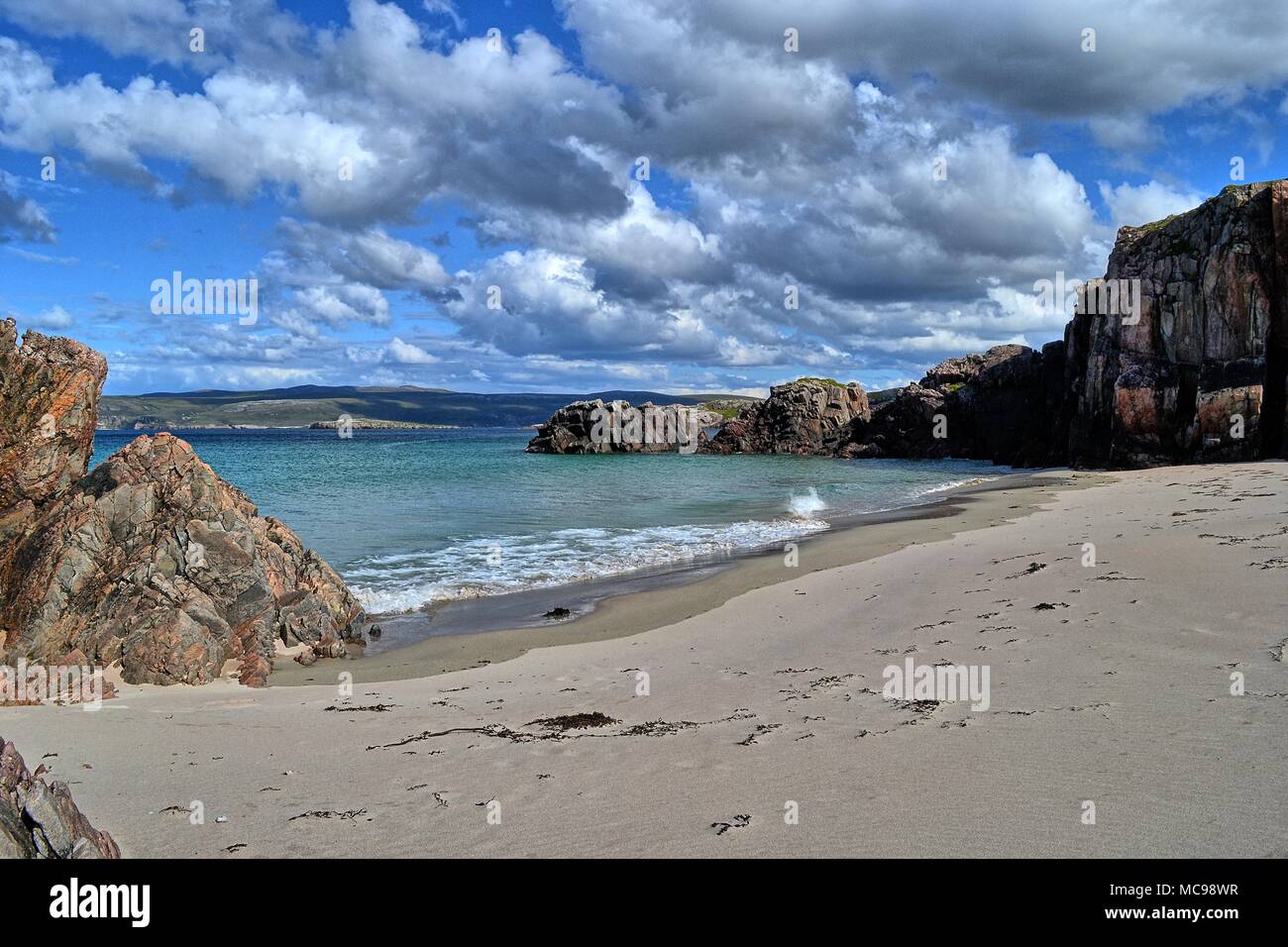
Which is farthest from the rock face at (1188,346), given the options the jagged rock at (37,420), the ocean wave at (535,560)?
the jagged rock at (37,420)

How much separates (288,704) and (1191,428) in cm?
4675

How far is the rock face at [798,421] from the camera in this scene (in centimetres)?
9344

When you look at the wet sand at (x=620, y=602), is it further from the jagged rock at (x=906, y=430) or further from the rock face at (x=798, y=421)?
the rock face at (x=798, y=421)

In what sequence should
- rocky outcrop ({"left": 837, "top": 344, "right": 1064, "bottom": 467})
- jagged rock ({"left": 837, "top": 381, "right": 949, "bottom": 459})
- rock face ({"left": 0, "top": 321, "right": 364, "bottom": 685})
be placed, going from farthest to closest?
jagged rock ({"left": 837, "top": 381, "right": 949, "bottom": 459})
rocky outcrop ({"left": 837, "top": 344, "right": 1064, "bottom": 467})
rock face ({"left": 0, "top": 321, "right": 364, "bottom": 685})

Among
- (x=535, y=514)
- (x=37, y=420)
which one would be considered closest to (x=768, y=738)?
(x=37, y=420)

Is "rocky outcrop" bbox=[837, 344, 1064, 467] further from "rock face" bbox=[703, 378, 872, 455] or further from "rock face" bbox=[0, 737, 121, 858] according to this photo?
"rock face" bbox=[0, 737, 121, 858]

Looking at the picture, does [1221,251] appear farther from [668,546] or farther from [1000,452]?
[668,546]

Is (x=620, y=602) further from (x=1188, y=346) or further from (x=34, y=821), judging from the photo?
(x=1188, y=346)

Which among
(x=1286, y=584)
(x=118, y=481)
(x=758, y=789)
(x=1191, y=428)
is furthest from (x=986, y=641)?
(x=1191, y=428)

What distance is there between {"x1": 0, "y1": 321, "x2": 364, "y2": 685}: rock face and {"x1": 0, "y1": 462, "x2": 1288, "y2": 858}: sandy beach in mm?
928

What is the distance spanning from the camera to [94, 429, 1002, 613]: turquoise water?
1997 cm

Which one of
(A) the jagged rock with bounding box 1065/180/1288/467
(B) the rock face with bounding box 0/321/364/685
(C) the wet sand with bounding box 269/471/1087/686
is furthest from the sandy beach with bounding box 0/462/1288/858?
(A) the jagged rock with bounding box 1065/180/1288/467

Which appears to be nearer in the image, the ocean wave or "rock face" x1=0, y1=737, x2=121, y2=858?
"rock face" x1=0, y1=737, x2=121, y2=858
